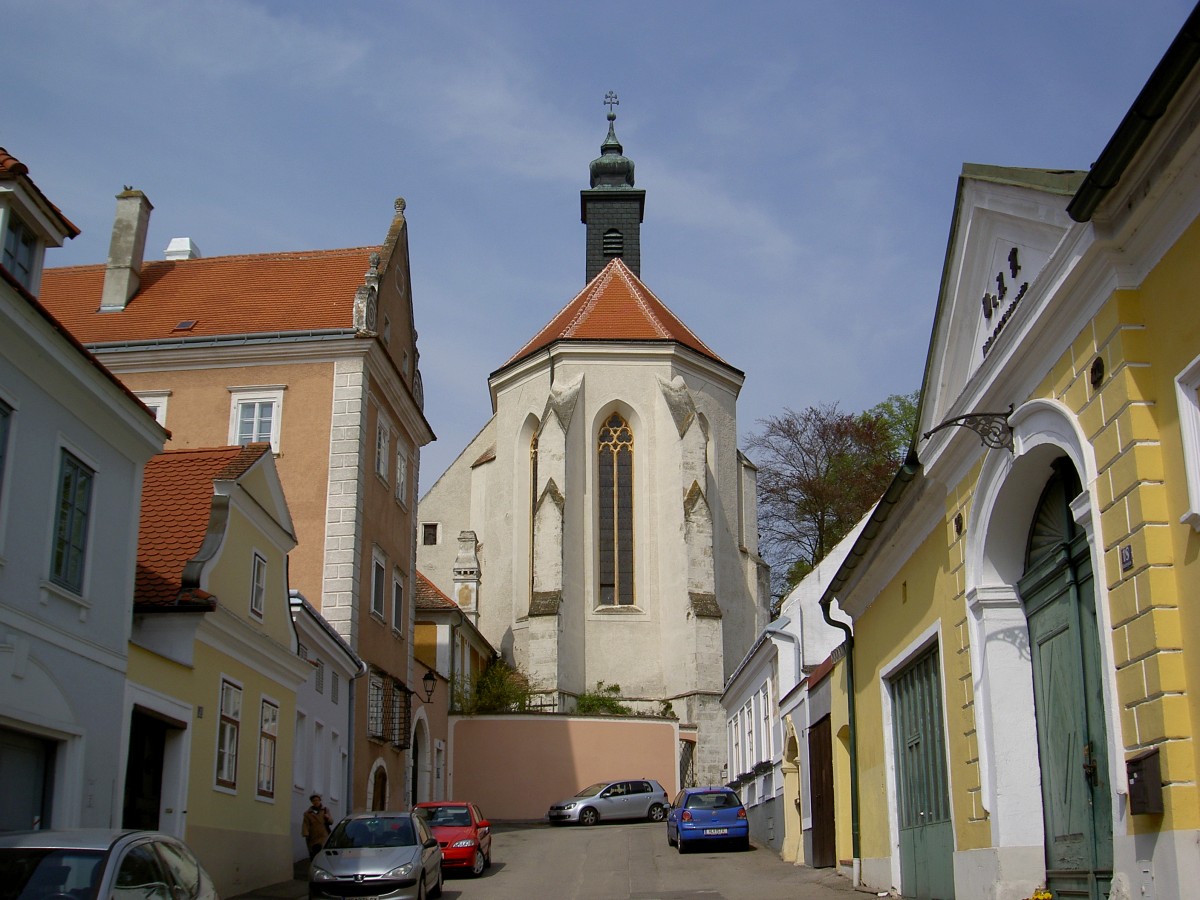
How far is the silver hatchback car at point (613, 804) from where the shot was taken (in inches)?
1321

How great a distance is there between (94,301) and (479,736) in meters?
15.7

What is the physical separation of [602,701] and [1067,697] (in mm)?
31824

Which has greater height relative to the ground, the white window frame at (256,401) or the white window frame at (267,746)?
the white window frame at (256,401)

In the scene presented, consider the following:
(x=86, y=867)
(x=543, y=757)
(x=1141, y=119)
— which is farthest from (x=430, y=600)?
(x=1141, y=119)

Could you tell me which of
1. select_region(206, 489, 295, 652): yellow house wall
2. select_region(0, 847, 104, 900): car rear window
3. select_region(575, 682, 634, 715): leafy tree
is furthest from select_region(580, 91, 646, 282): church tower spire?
select_region(0, 847, 104, 900): car rear window

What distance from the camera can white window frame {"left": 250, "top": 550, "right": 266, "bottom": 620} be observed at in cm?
1830

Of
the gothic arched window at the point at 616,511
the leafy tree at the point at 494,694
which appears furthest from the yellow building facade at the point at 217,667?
the gothic arched window at the point at 616,511

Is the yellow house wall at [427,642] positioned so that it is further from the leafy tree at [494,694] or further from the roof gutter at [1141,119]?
the roof gutter at [1141,119]

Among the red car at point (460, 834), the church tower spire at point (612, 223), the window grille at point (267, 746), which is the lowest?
the red car at point (460, 834)

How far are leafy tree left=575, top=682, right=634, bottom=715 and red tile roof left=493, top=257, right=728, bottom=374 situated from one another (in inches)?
458

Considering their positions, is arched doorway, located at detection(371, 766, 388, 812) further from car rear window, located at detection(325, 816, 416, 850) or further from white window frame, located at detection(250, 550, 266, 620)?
car rear window, located at detection(325, 816, 416, 850)

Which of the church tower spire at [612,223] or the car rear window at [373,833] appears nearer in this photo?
the car rear window at [373,833]

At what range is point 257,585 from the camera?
18609 millimetres

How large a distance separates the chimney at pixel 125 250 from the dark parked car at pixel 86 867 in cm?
2390
